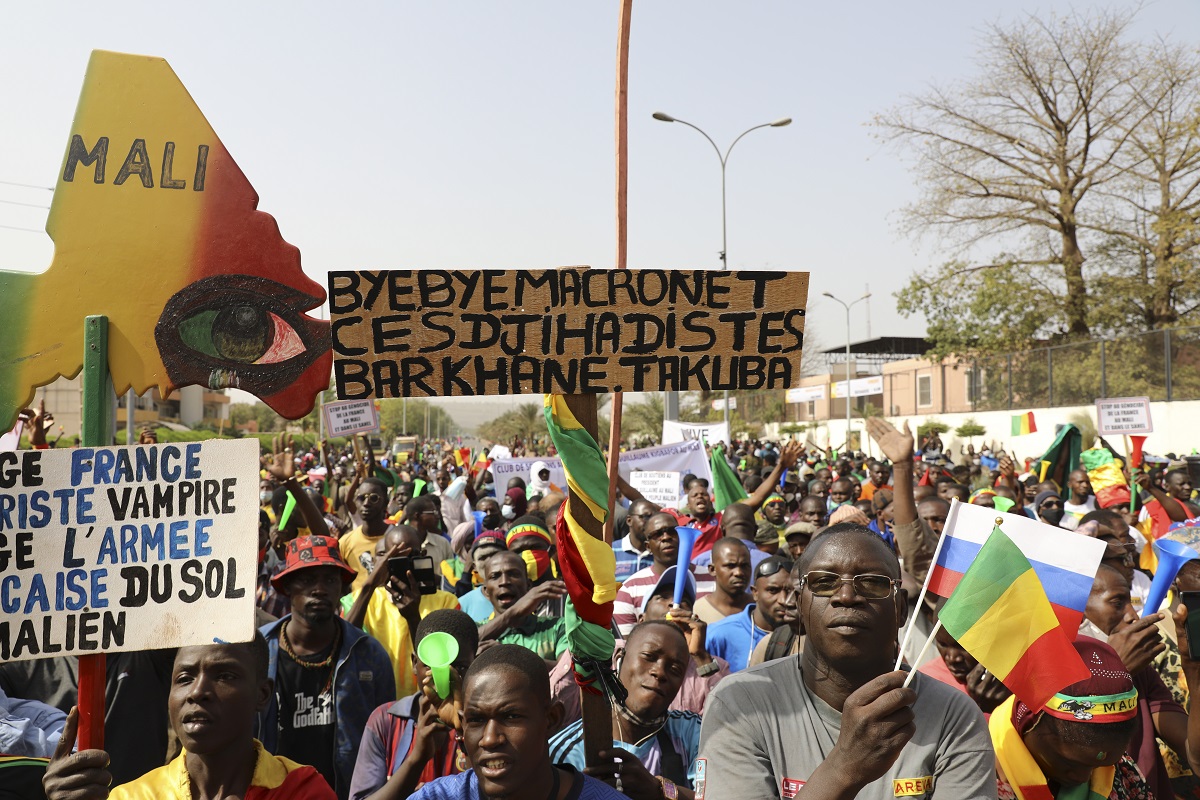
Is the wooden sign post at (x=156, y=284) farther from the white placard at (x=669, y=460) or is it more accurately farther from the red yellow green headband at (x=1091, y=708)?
the white placard at (x=669, y=460)

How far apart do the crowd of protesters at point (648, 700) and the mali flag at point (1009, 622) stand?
147mm

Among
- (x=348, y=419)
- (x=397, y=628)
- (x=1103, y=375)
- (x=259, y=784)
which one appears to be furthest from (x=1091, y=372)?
(x=259, y=784)

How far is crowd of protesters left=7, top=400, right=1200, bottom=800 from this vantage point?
2332 mm

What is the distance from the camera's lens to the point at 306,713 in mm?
4121

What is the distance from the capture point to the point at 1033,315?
1213 inches

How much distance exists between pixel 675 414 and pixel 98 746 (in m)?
15.2

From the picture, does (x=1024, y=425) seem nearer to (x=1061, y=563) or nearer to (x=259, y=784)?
(x=1061, y=563)

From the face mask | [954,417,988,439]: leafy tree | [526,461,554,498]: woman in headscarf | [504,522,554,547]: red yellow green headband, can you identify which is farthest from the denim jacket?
[954,417,988,439]: leafy tree

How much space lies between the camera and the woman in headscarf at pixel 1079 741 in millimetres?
2918

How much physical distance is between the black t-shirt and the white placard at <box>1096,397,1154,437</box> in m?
10.4

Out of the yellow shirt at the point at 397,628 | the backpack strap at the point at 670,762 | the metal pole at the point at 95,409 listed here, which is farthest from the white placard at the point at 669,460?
the metal pole at the point at 95,409

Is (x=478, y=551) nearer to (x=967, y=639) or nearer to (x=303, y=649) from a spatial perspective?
(x=303, y=649)

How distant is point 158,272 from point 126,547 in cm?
82

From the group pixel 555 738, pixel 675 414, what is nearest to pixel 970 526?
pixel 555 738
